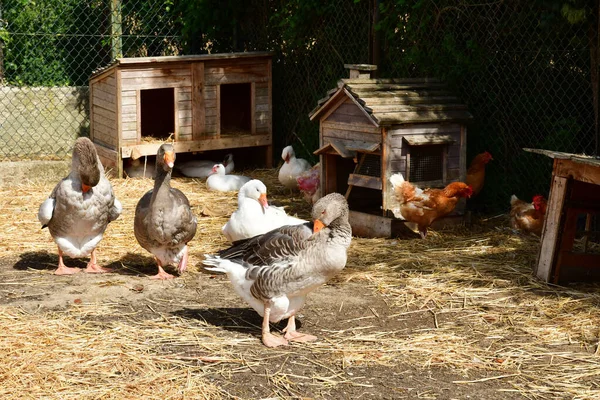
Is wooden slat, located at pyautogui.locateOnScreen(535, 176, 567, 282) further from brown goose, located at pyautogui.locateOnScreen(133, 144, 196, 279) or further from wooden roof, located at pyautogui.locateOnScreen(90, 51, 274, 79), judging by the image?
wooden roof, located at pyautogui.locateOnScreen(90, 51, 274, 79)

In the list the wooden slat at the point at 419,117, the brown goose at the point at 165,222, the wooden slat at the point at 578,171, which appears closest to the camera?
the wooden slat at the point at 578,171

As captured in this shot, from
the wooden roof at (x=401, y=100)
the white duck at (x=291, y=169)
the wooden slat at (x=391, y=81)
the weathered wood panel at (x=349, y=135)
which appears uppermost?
the wooden slat at (x=391, y=81)

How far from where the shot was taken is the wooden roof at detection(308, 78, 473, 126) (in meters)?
7.83

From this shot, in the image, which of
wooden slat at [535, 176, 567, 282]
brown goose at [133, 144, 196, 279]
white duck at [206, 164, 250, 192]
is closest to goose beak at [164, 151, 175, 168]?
brown goose at [133, 144, 196, 279]

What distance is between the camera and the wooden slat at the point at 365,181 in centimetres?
791

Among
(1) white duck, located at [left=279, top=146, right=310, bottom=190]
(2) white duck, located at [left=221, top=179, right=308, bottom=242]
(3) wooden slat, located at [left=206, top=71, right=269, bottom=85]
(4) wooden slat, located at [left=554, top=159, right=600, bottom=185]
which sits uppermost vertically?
(4) wooden slat, located at [left=554, top=159, right=600, bottom=185]

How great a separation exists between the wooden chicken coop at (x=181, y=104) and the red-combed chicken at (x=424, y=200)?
3697mm

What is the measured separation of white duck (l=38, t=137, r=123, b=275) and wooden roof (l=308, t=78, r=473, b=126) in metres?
2.44

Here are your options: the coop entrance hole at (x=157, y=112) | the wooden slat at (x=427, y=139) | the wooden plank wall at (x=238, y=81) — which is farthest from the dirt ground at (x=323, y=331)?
the coop entrance hole at (x=157, y=112)

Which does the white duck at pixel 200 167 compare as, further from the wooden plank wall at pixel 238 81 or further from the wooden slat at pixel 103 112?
the wooden slat at pixel 103 112

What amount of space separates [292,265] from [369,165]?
3.36m

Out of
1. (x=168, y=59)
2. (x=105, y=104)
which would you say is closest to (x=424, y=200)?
(x=168, y=59)

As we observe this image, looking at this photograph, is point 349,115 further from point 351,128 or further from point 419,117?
point 419,117

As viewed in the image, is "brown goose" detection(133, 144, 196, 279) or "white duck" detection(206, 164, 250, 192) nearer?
"brown goose" detection(133, 144, 196, 279)
